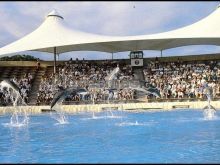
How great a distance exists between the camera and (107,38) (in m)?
27.4

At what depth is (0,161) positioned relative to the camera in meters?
8.03

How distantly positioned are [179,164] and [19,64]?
84.0ft

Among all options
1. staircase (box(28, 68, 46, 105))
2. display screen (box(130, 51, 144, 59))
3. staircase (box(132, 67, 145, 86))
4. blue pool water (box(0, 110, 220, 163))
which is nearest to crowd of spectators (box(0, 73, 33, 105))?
staircase (box(28, 68, 46, 105))

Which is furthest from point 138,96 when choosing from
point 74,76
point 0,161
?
point 0,161

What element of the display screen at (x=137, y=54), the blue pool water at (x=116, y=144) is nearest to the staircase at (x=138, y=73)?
the display screen at (x=137, y=54)

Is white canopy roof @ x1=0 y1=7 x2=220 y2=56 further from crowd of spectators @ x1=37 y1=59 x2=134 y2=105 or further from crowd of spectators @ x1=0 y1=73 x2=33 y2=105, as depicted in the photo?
crowd of spectators @ x1=0 y1=73 x2=33 y2=105

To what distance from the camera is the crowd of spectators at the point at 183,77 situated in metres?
22.8

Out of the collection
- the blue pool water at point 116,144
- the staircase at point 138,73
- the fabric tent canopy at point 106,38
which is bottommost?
the blue pool water at point 116,144

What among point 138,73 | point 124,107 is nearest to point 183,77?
point 138,73

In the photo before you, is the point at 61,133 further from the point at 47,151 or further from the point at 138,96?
the point at 138,96

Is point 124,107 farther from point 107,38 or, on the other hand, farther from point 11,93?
point 107,38

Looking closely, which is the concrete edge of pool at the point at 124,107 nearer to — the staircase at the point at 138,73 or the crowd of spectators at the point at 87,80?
the crowd of spectators at the point at 87,80

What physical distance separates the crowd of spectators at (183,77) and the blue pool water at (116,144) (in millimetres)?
9173

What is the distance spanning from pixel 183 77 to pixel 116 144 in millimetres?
15852
